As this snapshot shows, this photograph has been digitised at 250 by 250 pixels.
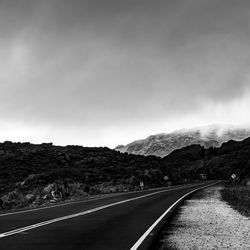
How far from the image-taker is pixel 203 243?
948 cm

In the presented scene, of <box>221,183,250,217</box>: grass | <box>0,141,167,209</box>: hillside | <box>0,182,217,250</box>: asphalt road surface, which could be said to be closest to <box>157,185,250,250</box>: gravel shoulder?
<box>0,182,217,250</box>: asphalt road surface

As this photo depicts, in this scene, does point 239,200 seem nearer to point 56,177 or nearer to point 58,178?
point 58,178

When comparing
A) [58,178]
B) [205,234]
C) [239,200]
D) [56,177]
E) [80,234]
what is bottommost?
[205,234]

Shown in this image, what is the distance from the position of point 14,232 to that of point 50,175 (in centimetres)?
3092

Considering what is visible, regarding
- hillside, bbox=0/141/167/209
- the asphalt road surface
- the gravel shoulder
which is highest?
hillside, bbox=0/141/167/209

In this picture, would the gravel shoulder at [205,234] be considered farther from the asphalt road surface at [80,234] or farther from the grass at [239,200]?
the grass at [239,200]

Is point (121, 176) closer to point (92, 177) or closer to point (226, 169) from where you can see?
point (92, 177)

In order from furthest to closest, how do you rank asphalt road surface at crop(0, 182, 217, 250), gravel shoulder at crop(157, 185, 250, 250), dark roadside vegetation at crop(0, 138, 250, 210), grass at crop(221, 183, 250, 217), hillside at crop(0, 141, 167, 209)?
hillside at crop(0, 141, 167, 209)
dark roadside vegetation at crop(0, 138, 250, 210)
grass at crop(221, 183, 250, 217)
gravel shoulder at crop(157, 185, 250, 250)
asphalt road surface at crop(0, 182, 217, 250)

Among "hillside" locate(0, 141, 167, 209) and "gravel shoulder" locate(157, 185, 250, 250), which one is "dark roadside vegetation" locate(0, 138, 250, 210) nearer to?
"hillside" locate(0, 141, 167, 209)

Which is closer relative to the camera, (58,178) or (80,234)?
(80,234)

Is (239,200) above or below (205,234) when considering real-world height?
above

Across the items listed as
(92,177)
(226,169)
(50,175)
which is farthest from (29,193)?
(226,169)

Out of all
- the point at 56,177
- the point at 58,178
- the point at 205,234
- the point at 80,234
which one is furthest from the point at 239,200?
the point at 56,177

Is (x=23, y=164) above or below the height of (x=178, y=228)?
above
